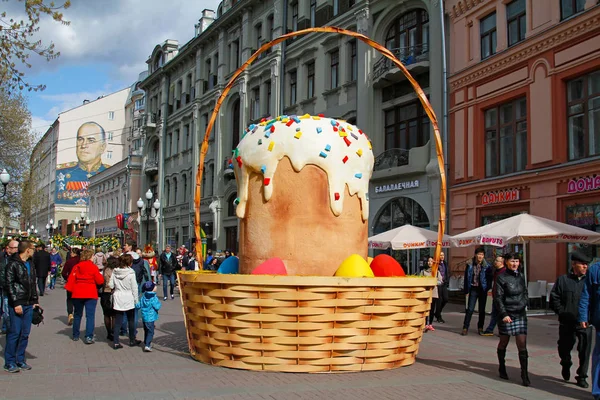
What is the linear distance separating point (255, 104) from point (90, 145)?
4652 centimetres

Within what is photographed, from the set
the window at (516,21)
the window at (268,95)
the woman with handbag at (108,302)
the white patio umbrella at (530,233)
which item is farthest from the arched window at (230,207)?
the woman with handbag at (108,302)

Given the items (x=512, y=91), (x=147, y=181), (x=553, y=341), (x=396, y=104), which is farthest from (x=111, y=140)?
(x=553, y=341)

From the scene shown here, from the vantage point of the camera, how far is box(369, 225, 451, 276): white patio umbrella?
16.7m

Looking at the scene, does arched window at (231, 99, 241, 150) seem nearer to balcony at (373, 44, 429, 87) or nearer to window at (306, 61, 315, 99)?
window at (306, 61, 315, 99)

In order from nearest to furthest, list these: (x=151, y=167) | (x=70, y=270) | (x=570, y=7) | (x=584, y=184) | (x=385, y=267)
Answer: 1. (x=385, y=267)
2. (x=70, y=270)
3. (x=584, y=184)
4. (x=570, y=7)
5. (x=151, y=167)

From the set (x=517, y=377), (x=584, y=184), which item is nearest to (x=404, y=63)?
(x=584, y=184)

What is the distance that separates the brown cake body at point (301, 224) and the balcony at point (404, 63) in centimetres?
1458

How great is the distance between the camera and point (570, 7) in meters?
16.7

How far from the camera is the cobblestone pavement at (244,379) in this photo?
6.45m

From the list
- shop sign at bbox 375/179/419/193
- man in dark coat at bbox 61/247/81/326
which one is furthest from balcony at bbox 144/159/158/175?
man in dark coat at bbox 61/247/81/326

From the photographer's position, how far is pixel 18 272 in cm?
784

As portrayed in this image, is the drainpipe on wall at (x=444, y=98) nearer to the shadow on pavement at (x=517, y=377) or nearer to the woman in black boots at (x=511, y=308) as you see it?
the shadow on pavement at (x=517, y=377)

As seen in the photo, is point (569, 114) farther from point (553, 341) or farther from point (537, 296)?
point (553, 341)

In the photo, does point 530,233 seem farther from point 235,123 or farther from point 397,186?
point 235,123
